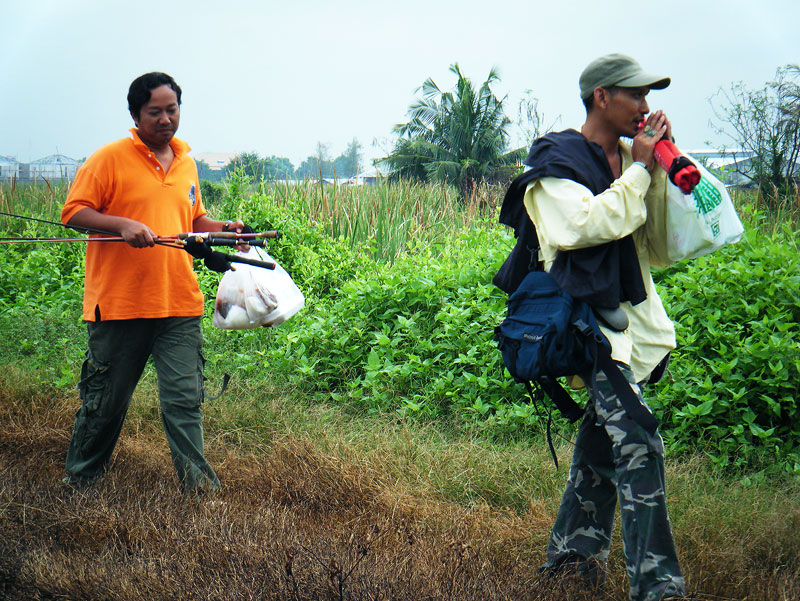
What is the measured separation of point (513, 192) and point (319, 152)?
861 centimetres

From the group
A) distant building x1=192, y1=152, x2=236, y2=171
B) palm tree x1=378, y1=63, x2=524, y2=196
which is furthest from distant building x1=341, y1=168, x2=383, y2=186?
palm tree x1=378, y1=63, x2=524, y2=196

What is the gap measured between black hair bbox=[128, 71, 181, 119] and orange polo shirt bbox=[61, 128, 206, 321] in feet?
0.46

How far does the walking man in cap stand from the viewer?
276cm

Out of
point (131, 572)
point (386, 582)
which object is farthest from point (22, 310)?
point (386, 582)

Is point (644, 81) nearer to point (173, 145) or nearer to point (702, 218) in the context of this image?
point (702, 218)

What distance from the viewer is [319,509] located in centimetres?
402

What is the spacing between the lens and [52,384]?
601cm

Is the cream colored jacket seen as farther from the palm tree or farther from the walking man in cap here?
the palm tree

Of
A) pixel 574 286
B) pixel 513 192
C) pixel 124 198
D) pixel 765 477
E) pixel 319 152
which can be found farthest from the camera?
pixel 319 152

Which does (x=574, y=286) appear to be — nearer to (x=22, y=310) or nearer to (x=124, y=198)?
(x=124, y=198)

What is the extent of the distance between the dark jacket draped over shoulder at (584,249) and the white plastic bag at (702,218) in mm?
172

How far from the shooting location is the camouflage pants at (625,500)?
109 inches

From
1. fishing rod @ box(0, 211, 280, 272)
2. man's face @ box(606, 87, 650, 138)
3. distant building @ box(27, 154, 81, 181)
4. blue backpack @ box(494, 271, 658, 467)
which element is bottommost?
blue backpack @ box(494, 271, 658, 467)

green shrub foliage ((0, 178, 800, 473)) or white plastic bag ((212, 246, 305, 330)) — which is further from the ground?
white plastic bag ((212, 246, 305, 330))
